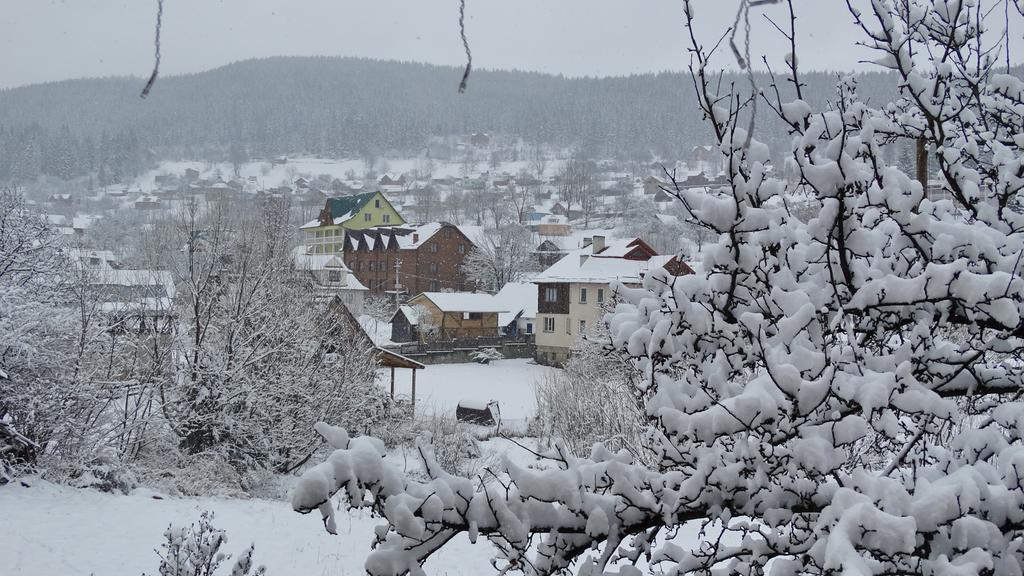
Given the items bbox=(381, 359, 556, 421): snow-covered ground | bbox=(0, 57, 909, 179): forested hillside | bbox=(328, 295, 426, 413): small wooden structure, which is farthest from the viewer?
bbox=(0, 57, 909, 179): forested hillside

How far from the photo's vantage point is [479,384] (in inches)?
1442

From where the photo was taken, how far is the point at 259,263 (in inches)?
762

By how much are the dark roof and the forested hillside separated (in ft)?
50.1

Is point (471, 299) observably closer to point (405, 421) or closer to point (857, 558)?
point (405, 421)

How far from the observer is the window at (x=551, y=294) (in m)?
43.3

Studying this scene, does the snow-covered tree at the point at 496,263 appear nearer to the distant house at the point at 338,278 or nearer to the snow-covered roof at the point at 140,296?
the distant house at the point at 338,278

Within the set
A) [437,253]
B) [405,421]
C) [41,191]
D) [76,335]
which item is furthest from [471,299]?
[41,191]

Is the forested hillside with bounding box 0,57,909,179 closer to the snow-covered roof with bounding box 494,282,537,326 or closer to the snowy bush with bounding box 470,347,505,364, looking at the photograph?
the snow-covered roof with bounding box 494,282,537,326

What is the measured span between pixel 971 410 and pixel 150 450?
1700 centimetres

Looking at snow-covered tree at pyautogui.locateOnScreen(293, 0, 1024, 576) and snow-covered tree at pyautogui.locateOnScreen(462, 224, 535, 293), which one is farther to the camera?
snow-covered tree at pyautogui.locateOnScreen(462, 224, 535, 293)

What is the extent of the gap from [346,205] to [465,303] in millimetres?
32206

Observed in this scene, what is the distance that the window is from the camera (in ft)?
142

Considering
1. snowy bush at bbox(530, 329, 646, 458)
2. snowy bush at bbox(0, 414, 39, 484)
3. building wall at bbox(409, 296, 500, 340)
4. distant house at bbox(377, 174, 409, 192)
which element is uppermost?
distant house at bbox(377, 174, 409, 192)

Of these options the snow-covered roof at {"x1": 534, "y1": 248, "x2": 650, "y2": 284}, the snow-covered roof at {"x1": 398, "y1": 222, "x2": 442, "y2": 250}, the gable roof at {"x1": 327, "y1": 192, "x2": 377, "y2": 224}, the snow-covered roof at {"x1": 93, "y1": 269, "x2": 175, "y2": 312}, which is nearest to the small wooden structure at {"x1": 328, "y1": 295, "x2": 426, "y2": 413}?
the snow-covered roof at {"x1": 93, "y1": 269, "x2": 175, "y2": 312}
